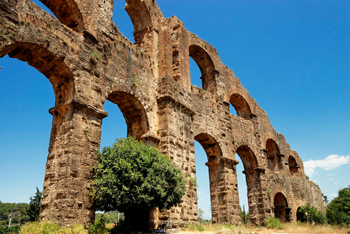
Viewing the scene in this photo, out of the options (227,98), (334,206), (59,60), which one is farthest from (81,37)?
(334,206)

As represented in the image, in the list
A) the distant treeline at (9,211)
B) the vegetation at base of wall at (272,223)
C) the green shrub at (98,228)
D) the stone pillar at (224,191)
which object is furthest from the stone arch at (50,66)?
the distant treeline at (9,211)

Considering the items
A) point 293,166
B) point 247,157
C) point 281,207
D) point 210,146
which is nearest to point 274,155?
point 281,207

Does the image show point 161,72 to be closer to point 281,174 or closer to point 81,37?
point 81,37

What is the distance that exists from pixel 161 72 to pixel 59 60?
4459 mm

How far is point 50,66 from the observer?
735cm

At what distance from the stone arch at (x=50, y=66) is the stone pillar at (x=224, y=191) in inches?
305

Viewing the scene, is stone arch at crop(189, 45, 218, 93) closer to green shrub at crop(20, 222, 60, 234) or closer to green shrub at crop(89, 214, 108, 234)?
green shrub at crop(89, 214, 108, 234)

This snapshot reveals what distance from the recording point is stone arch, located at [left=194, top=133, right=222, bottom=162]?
1285cm

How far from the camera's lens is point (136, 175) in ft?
22.6

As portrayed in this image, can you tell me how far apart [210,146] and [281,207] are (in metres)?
7.97

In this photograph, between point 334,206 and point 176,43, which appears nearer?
point 176,43

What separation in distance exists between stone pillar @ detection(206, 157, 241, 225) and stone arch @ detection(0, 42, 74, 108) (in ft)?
25.4

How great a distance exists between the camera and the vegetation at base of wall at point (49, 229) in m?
5.77

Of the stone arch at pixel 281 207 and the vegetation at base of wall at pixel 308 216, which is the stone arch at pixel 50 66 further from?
the vegetation at base of wall at pixel 308 216
